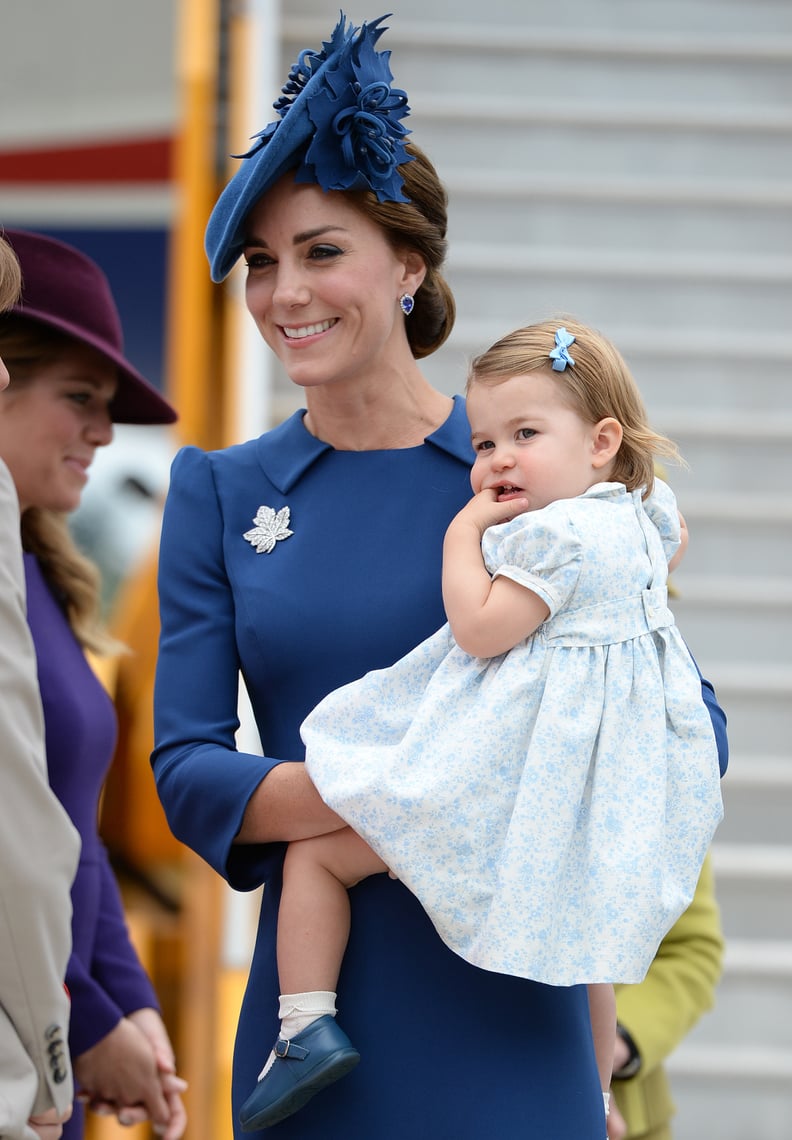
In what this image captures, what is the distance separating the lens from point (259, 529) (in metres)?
1.83

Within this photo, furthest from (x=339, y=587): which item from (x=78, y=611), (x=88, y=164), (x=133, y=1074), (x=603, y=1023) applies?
(x=88, y=164)

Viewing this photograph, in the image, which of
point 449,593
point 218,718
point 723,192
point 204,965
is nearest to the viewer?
point 449,593

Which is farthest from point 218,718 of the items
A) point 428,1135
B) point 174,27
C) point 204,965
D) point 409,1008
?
point 174,27

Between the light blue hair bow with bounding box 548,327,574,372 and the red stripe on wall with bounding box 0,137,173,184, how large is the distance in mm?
6180

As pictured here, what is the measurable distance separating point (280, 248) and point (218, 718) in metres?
0.55

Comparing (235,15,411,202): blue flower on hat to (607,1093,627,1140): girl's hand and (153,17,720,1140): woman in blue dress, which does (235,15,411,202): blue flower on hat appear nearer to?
(153,17,720,1140): woman in blue dress

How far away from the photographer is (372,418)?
6.22 ft

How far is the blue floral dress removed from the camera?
1536mm

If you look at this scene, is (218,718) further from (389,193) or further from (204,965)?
(204,965)

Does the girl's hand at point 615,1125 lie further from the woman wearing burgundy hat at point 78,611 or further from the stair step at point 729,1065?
the stair step at point 729,1065

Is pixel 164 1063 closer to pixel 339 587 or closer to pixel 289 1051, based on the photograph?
pixel 289 1051

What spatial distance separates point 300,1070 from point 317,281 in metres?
0.87

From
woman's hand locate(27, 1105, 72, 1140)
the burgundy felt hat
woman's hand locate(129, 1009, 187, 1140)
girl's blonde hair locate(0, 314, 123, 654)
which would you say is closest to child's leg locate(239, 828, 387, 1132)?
woman's hand locate(27, 1105, 72, 1140)

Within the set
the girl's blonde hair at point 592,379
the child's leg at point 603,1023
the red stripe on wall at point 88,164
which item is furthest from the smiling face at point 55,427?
the red stripe on wall at point 88,164
